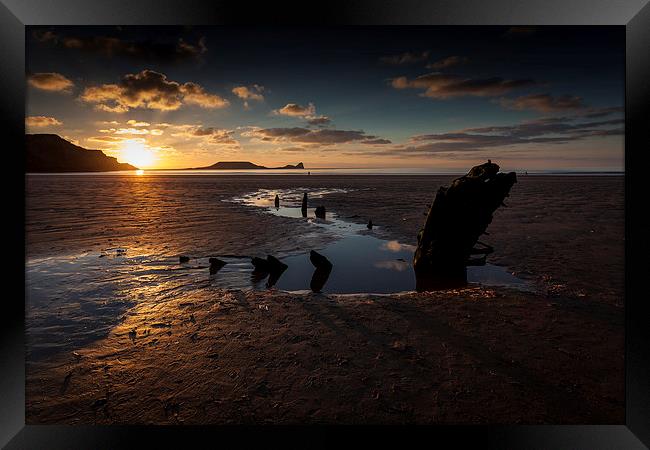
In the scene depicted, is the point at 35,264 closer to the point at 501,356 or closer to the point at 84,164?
the point at 501,356

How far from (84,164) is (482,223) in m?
235

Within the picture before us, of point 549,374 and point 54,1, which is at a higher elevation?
point 54,1

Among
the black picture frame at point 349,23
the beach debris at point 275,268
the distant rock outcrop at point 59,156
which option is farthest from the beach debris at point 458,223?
the distant rock outcrop at point 59,156

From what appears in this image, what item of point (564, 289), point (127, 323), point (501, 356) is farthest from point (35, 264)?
point (564, 289)

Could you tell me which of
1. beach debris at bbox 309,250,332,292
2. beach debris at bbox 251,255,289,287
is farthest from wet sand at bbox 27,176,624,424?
beach debris at bbox 251,255,289,287

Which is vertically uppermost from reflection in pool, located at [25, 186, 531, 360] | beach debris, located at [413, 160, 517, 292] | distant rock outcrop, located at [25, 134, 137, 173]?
distant rock outcrop, located at [25, 134, 137, 173]

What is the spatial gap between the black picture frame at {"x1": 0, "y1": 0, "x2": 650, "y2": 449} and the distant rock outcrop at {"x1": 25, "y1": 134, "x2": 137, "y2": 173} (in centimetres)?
19361

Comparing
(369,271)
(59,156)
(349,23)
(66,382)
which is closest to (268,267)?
(369,271)

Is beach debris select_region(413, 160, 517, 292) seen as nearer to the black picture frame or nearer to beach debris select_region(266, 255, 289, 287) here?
beach debris select_region(266, 255, 289, 287)

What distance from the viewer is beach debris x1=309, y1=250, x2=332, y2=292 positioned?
305 inches

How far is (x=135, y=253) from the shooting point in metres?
10.4

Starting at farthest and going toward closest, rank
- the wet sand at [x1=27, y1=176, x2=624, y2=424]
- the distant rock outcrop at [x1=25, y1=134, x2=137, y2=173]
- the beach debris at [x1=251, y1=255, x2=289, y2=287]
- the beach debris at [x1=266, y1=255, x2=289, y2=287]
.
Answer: the distant rock outcrop at [x1=25, y1=134, x2=137, y2=173], the beach debris at [x1=251, y1=255, x2=289, y2=287], the beach debris at [x1=266, y1=255, x2=289, y2=287], the wet sand at [x1=27, y1=176, x2=624, y2=424]

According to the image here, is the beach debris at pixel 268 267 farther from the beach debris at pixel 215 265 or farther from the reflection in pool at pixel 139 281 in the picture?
the beach debris at pixel 215 265
